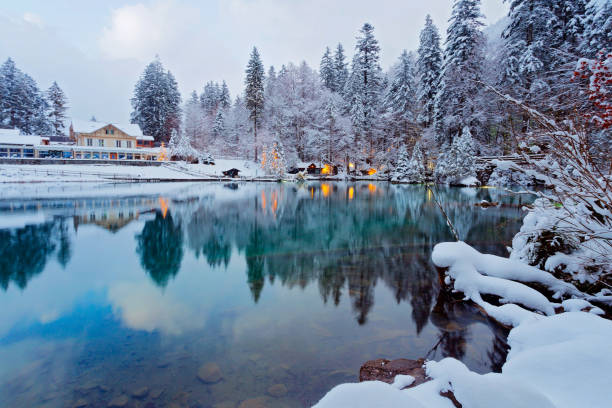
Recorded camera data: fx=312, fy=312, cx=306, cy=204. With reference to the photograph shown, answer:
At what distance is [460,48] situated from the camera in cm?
3478

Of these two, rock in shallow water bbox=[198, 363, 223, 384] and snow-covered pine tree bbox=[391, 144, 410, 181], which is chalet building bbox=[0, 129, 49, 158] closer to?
snow-covered pine tree bbox=[391, 144, 410, 181]

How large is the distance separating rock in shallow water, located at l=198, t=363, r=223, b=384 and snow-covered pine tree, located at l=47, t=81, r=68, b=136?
278 ft

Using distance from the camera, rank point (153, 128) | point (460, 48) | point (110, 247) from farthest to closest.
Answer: point (153, 128) < point (460, 48) < point (110, 247)

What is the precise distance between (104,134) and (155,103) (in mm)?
13713

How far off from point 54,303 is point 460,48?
4095cm

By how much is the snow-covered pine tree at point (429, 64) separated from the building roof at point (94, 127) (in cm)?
5174

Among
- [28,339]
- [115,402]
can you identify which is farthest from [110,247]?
[115,402]

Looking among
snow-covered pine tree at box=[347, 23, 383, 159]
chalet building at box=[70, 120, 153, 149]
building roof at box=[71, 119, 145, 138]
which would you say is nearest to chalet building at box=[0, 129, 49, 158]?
chalet building at box=[70, 120, 153, 149]

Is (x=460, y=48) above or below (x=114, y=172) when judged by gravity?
above

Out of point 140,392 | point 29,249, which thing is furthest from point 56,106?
point 140,392

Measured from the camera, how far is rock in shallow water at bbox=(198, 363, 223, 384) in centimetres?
445

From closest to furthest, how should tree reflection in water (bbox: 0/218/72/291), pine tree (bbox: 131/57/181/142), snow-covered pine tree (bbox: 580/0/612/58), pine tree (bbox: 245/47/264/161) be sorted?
1. tree reflection in water (bbox: 0/218/72/291)
2. snow-covered pine tree (bbox: 580/0/612/58)
3. pine tree (bbox: 245/47/264/161)
4. pine tree (bbox: 131/57/181/142)

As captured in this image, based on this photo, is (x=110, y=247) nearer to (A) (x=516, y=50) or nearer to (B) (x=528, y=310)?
(B) (x=528, y=310)

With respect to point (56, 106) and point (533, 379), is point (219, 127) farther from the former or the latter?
point (533, 379)
